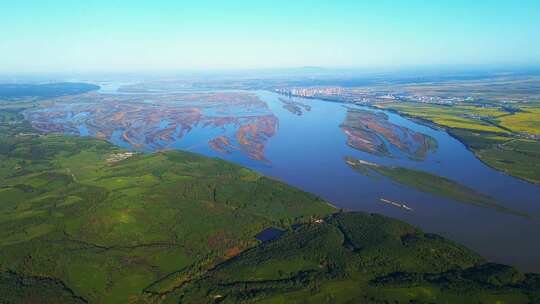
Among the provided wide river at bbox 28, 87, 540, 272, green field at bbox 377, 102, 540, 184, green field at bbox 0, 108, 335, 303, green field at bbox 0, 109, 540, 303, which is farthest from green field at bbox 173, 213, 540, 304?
green field at bbox 377, 102, 540, 184

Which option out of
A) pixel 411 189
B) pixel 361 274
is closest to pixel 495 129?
pixel 411 189

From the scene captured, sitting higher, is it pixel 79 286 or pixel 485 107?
pixel 485 107

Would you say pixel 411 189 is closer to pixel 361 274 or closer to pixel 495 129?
pixel 361 274

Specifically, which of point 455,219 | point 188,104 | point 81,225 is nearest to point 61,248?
point 81,225

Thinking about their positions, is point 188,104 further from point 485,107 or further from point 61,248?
point 61,248

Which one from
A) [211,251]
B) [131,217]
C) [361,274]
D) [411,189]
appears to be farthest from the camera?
[411,189]

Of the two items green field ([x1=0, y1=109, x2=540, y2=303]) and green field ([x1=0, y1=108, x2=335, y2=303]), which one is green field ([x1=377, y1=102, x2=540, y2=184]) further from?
green field ([x1=0, y1=108, x2=335, y2=303])
